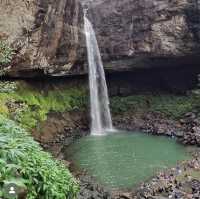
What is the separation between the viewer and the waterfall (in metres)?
27.0

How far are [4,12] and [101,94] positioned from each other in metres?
10.0

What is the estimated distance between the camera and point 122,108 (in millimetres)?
28234

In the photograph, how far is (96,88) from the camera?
2838 centimetres

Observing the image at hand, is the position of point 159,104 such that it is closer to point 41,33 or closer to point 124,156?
point 124,156

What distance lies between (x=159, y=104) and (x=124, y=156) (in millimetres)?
9626

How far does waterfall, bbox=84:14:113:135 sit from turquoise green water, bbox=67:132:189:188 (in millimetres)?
2819

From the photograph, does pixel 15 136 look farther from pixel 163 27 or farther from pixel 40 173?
pixel 163 27

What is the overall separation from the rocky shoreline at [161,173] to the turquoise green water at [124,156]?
21.1 inches

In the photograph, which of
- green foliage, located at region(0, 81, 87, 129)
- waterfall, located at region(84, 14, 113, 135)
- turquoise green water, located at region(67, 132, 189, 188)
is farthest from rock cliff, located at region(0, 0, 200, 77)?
turquoise green water, located at region(67, 132, 189, 188)

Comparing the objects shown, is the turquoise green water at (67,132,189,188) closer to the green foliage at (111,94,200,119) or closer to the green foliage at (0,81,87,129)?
the green foliage at (0,81,87,129)

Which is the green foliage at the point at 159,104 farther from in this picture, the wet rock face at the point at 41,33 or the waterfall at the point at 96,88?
the wet rock face at the point at 41,33

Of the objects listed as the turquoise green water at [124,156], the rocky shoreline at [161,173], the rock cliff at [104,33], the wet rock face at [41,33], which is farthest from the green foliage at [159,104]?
the wet rock face at [41,33]

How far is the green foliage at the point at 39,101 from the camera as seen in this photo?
22953mm

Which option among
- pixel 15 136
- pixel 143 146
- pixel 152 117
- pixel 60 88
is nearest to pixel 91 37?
pixel 60 88
